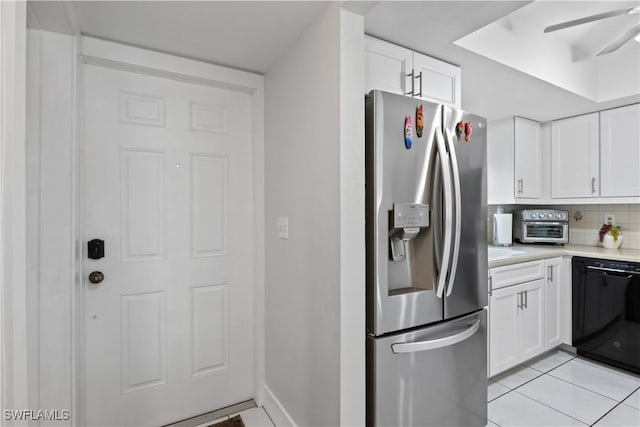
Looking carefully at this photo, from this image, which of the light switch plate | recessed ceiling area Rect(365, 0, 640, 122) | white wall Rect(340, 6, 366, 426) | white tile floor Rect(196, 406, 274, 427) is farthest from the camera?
white tile floor Rect(196, 406, 274, 427)

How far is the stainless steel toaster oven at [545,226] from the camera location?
3.14 meters

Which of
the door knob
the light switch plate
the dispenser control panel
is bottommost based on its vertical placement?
the door knob

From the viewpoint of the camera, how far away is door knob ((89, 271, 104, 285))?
173 centimetres

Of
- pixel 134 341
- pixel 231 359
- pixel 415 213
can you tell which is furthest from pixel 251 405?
pixel 415 213

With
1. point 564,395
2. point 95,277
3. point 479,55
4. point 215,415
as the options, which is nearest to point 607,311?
point 564,395

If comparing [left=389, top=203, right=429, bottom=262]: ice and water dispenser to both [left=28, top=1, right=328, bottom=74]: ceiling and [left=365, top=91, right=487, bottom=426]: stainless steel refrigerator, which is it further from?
[left=28, top=1, right=328, bottom=74]: ceiling

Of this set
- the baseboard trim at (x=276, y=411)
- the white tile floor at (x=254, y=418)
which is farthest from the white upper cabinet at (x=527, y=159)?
the white tile floor at (x=254, y=418)

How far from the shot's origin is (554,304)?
9.16ft

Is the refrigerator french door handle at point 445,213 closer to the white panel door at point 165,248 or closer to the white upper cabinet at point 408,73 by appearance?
the white upper cabinet at point 408,73

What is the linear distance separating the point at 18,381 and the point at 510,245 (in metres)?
3.55

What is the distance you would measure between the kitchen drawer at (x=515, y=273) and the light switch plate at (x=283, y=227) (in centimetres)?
142

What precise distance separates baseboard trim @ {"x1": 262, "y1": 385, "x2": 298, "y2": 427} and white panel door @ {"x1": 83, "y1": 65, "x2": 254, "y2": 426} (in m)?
0.16

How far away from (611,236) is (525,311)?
4.02ft

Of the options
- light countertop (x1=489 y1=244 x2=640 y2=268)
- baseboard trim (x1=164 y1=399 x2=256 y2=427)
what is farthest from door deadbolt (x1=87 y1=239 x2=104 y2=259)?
light countertop (x1=489 y1=244 x2=640 y2=268)
